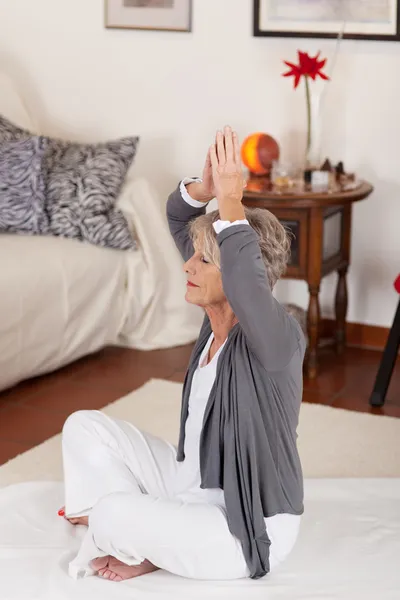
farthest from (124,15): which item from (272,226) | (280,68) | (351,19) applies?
(272,226)

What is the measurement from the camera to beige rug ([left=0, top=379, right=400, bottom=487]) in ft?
9.18

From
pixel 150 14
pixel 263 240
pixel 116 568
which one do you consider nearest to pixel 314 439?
pixel 116 568

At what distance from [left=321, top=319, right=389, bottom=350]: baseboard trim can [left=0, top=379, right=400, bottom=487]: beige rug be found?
791 mm

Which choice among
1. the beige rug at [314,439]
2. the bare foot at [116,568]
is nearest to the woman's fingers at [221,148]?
the bare foot at [116,568]

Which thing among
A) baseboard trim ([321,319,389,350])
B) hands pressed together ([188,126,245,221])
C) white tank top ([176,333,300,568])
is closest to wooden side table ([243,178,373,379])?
baseboard trim ([321,319,389,350])

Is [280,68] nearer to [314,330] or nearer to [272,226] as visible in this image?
[314,330]

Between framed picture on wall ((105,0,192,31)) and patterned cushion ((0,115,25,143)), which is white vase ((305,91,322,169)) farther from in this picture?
patterned cushion ((0,115,25,143))

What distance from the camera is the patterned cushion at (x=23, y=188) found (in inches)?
147

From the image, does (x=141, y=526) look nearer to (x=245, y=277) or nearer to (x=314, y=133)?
(x=245, y=277)

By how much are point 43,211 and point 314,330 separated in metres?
1.12

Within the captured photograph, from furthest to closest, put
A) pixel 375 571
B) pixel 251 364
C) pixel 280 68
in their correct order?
1. pixel 280 68
2. pixel 375 571
3. pixel 251 364

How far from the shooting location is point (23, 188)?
3748mm

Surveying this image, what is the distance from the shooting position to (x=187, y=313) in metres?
4.05

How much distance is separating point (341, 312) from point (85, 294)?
1009mm
